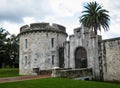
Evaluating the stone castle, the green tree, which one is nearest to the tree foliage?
the green tree

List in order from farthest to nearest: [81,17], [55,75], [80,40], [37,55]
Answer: [81,17] < [37,55] < [80,40] < [55,75]

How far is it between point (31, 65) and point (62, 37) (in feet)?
22.6

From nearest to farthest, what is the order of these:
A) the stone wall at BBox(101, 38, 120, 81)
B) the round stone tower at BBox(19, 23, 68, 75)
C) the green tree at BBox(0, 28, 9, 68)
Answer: the stone wall at BBox(101, 38, 120, 81) → the round stone tower at BBox(19, 23, 68, 75) → the green tree at BBox(0, 28, 9, 68)

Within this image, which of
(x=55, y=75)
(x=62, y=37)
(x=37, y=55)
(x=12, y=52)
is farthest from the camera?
(x=12, y=52)

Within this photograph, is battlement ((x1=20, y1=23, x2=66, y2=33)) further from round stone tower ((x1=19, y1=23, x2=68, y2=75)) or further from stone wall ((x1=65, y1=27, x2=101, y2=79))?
stone wall ((x1=65, y1=27, x2=101, y2=79))

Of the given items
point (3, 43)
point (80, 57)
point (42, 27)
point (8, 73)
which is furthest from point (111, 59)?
point (3, 43)

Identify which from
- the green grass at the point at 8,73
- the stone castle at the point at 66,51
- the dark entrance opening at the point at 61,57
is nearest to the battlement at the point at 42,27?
the stone castle at the point at 66,51

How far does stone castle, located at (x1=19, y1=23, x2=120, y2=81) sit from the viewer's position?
26.1m

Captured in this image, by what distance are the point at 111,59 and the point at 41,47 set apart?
11.1m

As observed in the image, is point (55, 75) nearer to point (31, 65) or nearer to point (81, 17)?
point (31, 65)

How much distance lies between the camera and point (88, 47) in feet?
92.9

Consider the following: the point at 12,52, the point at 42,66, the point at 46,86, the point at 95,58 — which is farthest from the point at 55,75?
the point at 12,52

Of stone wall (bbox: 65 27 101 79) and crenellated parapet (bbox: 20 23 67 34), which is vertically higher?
crenellated parapet (bbox: 20 23 67 34)

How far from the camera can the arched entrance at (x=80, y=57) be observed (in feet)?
95.0
